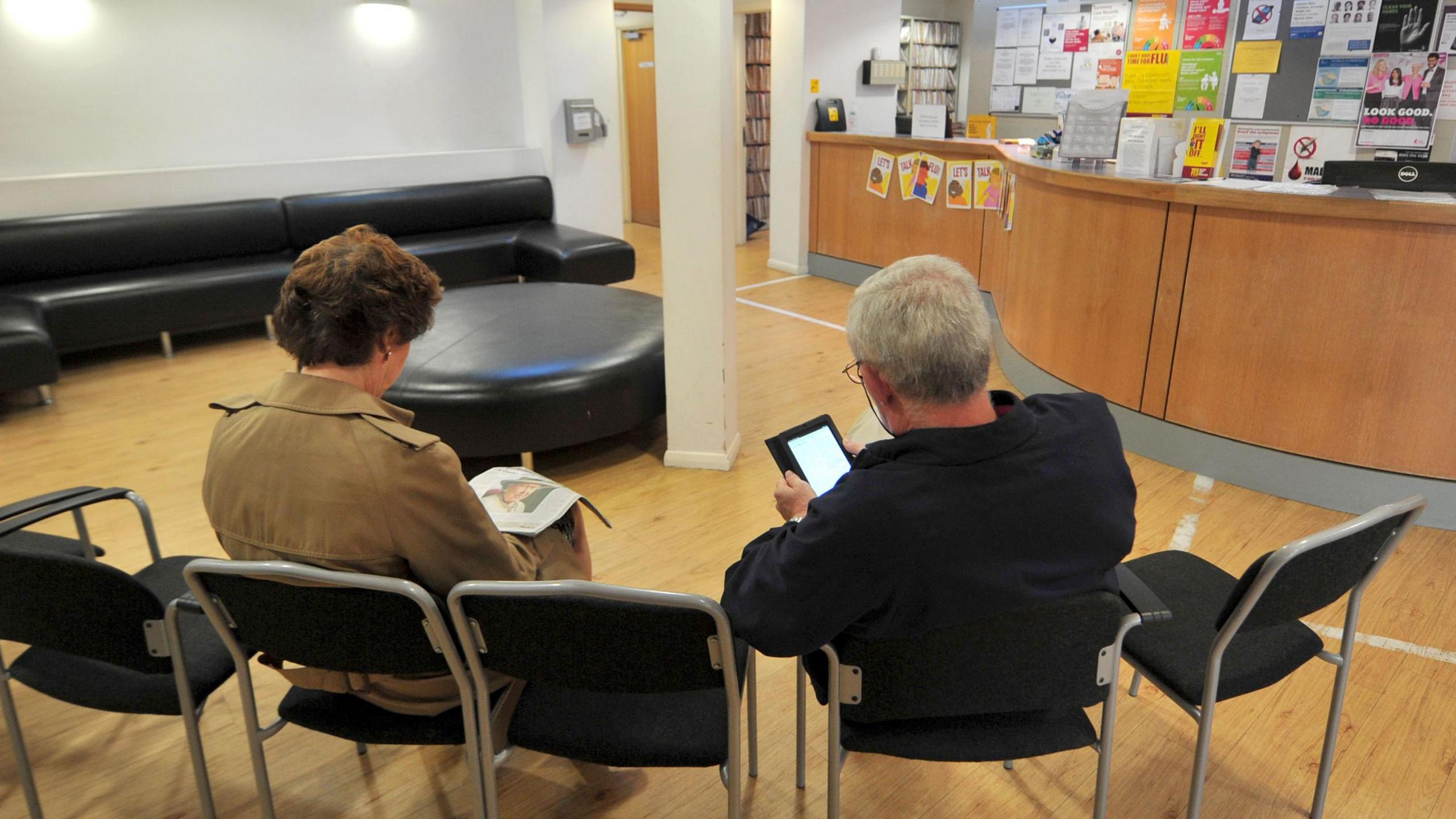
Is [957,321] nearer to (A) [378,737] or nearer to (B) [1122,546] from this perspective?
(B) [1122,546]

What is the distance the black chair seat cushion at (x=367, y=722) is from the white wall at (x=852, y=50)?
20.6 ft

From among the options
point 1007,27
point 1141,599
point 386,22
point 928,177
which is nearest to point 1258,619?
point 1141,599

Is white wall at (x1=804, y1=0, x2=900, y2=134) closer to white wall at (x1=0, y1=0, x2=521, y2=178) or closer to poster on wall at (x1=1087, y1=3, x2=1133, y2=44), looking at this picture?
white wall at (x1=0, y1=0, x2=521, y2=178)

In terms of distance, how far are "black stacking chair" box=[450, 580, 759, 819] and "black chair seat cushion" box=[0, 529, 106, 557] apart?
1388 millimetres

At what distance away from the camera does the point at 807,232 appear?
24.6ft

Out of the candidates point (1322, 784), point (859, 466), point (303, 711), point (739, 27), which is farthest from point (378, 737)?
point (739, 27)

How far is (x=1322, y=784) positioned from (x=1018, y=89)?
31.8 ft

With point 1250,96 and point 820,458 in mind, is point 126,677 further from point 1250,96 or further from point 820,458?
point 1250,96

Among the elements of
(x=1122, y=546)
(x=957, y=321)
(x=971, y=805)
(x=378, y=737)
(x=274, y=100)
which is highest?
(x=274, y=100)

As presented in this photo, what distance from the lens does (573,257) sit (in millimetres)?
6340

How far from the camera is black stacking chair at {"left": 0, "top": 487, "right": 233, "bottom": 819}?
161 cm

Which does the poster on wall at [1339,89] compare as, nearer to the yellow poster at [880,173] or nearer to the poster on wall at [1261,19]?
the poster on wall at [1261,19]

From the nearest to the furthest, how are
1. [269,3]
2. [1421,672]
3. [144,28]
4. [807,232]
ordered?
1. [1421,672]
2. [144,28]
3. [269,3]
4. [807,232]

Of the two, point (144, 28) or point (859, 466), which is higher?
point (144, 28)
